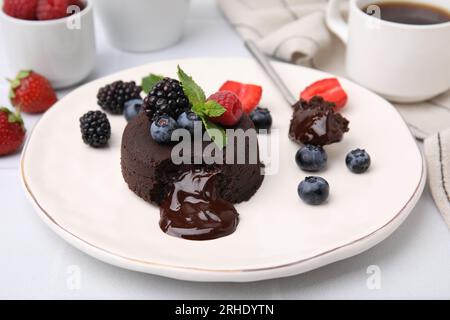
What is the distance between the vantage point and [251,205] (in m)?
1.78

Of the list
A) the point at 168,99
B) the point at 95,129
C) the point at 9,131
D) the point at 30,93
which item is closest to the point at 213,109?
the point at 168,99

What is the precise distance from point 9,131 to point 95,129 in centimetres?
28

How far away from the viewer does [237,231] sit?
65.5 inches

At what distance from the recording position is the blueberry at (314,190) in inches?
68.0

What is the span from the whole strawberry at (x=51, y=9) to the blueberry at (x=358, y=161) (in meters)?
1.14

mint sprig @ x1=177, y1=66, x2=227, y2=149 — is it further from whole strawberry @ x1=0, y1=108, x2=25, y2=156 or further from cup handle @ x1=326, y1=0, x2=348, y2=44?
A: cup handle @ x1=326, y1=0, x2=348, y2=44

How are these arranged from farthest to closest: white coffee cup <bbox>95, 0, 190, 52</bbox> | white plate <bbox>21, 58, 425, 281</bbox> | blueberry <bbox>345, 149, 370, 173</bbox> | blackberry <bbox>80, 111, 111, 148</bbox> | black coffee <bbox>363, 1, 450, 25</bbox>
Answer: white coffee cup <bbox>95, 0, 190, 52</bbox> < black coffee <bbox>363, 1, 450, 25</bbox> < blackberry <bbox>80, 111, 111, 148</bbox> < blueberry <bbox>345, 149, 370, 173</bbox> < white plate <bbox>21, 58, 425, 281</bbox>

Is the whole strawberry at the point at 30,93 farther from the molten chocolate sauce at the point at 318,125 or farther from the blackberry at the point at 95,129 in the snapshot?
the molten chocolate sauce at the point at 318,125

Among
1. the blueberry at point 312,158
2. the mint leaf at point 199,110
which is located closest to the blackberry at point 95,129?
the mint leaf at point 199,110

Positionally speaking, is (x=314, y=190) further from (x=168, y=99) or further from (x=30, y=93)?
(x=30, y=93)

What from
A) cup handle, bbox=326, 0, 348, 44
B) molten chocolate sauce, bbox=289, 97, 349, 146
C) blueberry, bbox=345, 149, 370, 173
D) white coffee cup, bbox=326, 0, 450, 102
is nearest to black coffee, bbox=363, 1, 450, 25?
white coffee cup, bbox=326, 0, 450, 102

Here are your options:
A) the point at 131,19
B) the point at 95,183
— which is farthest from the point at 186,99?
the point at 131,19

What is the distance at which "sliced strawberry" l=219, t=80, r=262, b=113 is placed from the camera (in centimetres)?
214

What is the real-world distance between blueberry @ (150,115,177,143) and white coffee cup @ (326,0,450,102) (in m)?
0.82
